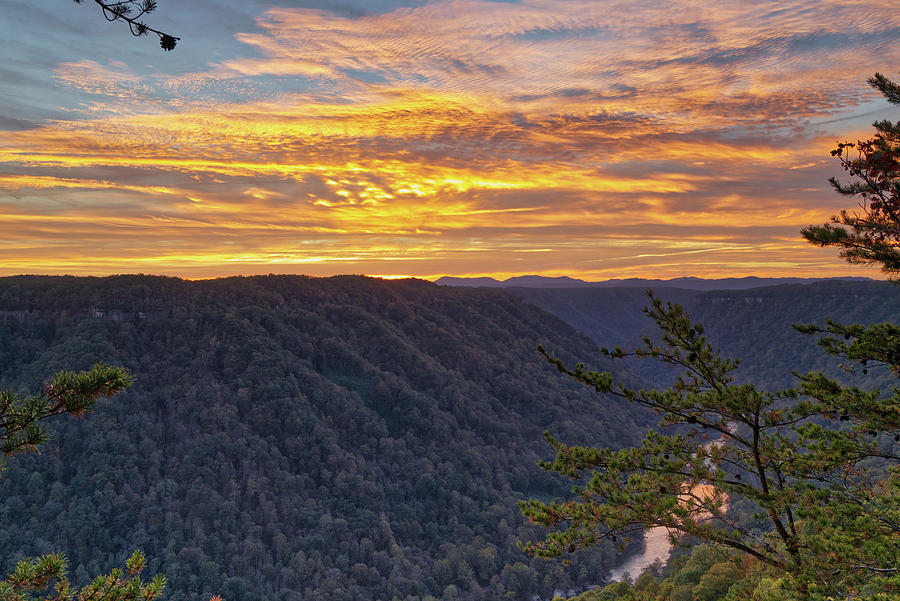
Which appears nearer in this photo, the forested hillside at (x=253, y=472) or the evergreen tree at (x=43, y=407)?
the evergreen tree at (x=43, y=407)

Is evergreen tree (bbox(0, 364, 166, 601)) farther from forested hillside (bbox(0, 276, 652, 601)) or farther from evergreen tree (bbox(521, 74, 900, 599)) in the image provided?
forested hillside (bbox(0, 276, 652, 601))

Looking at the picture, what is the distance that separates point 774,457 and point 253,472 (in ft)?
494

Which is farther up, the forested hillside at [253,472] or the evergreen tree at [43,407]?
the evergreen tree at [43,407]

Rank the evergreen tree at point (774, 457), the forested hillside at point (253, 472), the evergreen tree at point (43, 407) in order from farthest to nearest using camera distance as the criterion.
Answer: the forested hillside at point (253, 472), the evergreen tree at point (774, 457), the evergreen tree at point (43, 407)

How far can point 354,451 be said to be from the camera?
164 meters

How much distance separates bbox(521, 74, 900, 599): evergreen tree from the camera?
12.0 m

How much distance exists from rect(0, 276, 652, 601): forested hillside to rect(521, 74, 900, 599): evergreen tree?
10158 centimetres

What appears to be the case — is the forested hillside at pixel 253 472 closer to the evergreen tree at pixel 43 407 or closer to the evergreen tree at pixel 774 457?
the evergreen tree at pixel 774 457

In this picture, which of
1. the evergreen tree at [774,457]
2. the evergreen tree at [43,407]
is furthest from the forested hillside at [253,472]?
the evergreen tree at [43,407]

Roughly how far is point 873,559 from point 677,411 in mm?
5061

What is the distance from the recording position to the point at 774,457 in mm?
13359

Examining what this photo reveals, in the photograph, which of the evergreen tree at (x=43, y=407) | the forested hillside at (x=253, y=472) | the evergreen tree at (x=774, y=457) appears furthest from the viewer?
the forested hillside at (x=253, y=472)

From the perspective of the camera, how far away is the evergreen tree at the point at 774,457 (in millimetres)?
12047

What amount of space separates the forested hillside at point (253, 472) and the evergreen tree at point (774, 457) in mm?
101582
